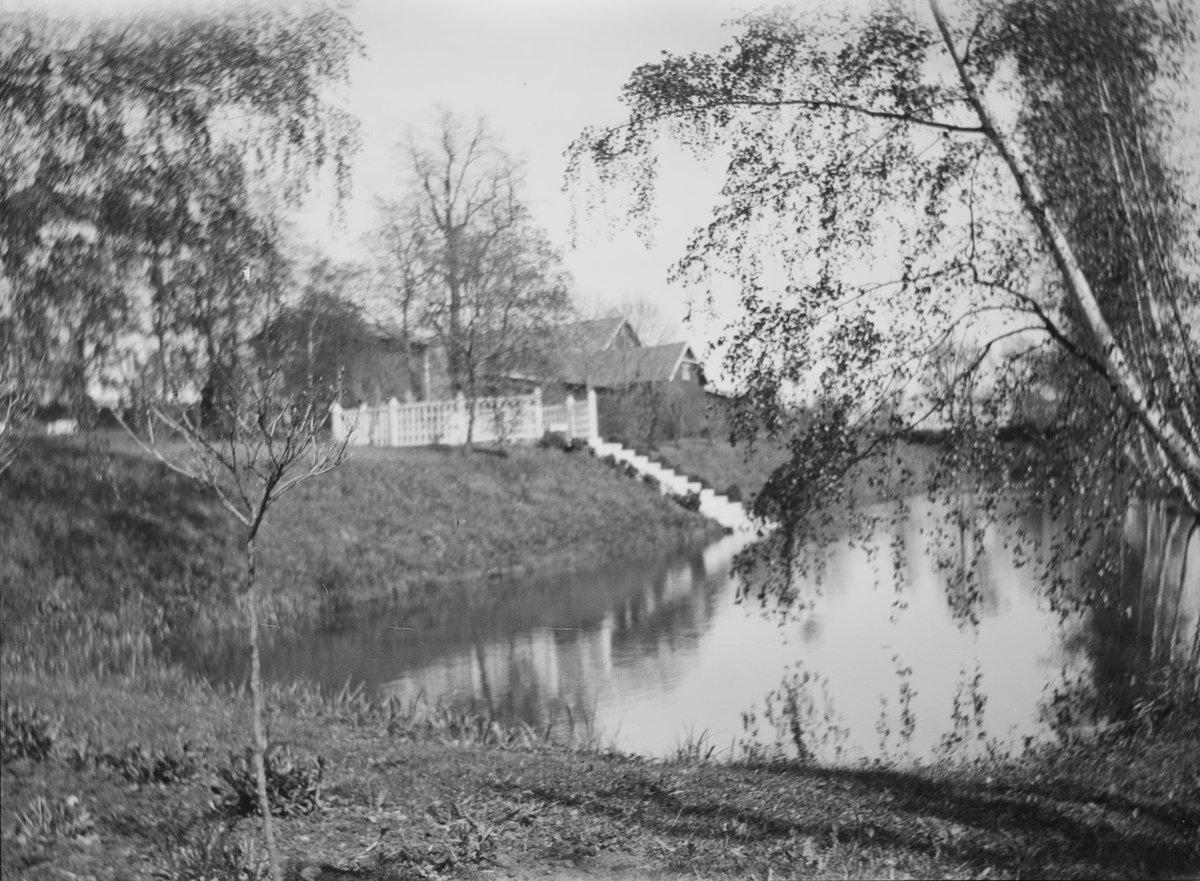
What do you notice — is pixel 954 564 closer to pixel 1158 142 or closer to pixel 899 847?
pixel 899 847

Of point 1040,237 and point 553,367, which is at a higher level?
point 1040,237

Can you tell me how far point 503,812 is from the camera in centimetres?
321

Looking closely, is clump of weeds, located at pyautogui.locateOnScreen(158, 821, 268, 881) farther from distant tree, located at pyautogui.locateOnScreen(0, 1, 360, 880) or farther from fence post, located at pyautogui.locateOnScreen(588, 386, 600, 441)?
fence post, located at pyautogui.locateOnScreen(588, 386, 600, 441)

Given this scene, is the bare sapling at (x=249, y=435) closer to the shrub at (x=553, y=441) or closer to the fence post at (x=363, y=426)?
the fence post at (x=363, y=426)

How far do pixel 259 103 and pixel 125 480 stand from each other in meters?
1.47

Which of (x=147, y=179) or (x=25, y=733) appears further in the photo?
(x=147, y=179)

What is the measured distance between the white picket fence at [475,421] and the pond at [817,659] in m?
0.69

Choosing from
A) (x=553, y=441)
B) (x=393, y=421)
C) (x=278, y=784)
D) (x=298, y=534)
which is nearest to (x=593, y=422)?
(x=553, y=441)

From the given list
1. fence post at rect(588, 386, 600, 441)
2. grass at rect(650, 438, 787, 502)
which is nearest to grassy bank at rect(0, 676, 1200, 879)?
grass at rect(650, 438, 787, 502)

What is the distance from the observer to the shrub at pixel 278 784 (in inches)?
118

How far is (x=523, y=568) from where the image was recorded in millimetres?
4520

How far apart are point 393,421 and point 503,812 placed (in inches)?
61.4

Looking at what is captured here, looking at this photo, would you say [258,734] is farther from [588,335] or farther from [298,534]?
[588,335]

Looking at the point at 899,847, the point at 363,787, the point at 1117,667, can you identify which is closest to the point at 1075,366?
the point at 1117,667
